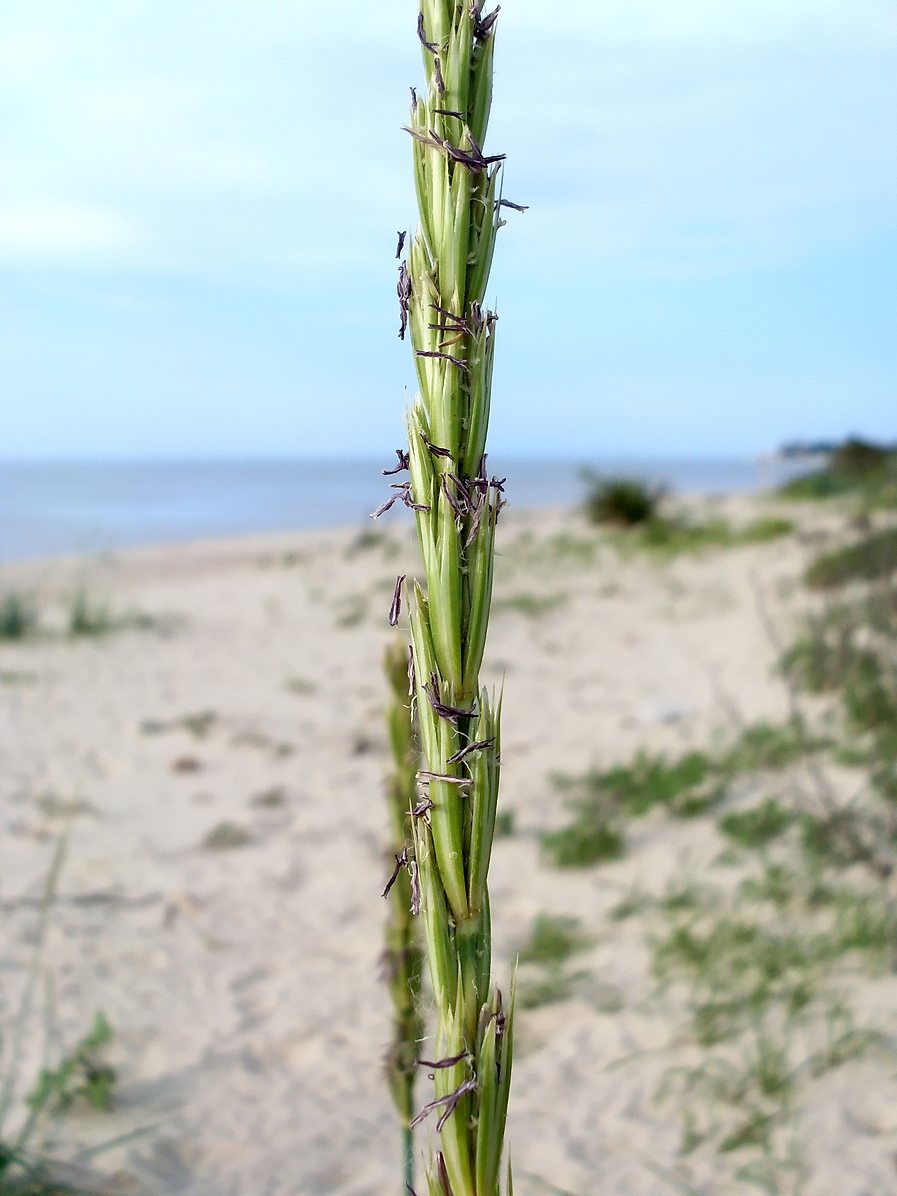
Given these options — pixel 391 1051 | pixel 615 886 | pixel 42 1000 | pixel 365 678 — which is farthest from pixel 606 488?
pixel 391 1051

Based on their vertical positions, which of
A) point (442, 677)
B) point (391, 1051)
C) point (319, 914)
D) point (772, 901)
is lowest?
point (319, 914)

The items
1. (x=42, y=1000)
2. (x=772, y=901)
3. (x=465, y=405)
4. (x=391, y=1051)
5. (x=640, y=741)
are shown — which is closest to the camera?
(x=465, y=405)

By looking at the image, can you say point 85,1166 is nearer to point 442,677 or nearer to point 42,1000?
point 42,1000

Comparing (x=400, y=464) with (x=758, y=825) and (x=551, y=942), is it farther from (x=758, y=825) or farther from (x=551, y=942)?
(x=758, y=825)

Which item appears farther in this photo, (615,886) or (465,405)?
(615,886)

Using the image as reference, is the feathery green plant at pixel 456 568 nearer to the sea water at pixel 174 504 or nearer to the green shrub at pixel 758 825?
the green shrub at pixel 758 825

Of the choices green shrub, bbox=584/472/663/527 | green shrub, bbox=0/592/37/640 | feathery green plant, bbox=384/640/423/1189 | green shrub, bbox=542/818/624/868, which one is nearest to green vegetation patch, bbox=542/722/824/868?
green shrub, bbox=542/818/624/868

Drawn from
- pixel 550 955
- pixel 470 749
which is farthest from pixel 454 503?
pixel 550 955
